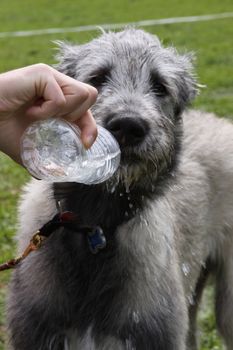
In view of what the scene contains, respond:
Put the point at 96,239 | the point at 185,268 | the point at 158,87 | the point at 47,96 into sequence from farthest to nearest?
the point at 185,268 → the point at 158,87 → the point at 96,239 → the point at 47,96

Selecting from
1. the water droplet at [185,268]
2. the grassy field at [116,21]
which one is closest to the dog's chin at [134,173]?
the water droplet at [185,268]

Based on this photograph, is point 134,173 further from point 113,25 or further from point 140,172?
point 113,25

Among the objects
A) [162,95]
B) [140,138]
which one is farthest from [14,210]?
[140,138]

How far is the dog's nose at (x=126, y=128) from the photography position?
3.96 meters

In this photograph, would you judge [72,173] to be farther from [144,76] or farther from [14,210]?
[14,210]

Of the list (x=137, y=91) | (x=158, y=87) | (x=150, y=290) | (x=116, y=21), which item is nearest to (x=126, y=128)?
(x=137, y=91)

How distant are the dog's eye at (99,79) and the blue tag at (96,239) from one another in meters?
0.83

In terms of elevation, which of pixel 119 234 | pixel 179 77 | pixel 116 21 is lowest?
pixel 116 21

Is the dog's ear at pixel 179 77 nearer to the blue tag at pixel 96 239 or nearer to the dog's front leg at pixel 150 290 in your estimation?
the dog's front leg at pixel 150 290

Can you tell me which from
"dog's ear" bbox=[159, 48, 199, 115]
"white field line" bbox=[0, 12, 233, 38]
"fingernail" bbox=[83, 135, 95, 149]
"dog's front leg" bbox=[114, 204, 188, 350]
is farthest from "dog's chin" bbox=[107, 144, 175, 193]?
"white field line" bbox=[0, 12, 233, 38]

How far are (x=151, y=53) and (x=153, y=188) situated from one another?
814 millimetres

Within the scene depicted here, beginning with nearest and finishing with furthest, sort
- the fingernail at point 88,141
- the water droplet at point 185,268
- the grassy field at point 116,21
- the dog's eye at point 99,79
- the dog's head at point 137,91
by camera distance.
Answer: the fingernail at point 88,141, the dog's head at point 137,91, the dog's eye at point 99,79, the water droplet at point 185,268, the grassy field at point 116,21

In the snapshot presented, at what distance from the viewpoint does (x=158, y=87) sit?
15.5 ft

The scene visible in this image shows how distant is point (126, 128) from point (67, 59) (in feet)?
3.65
